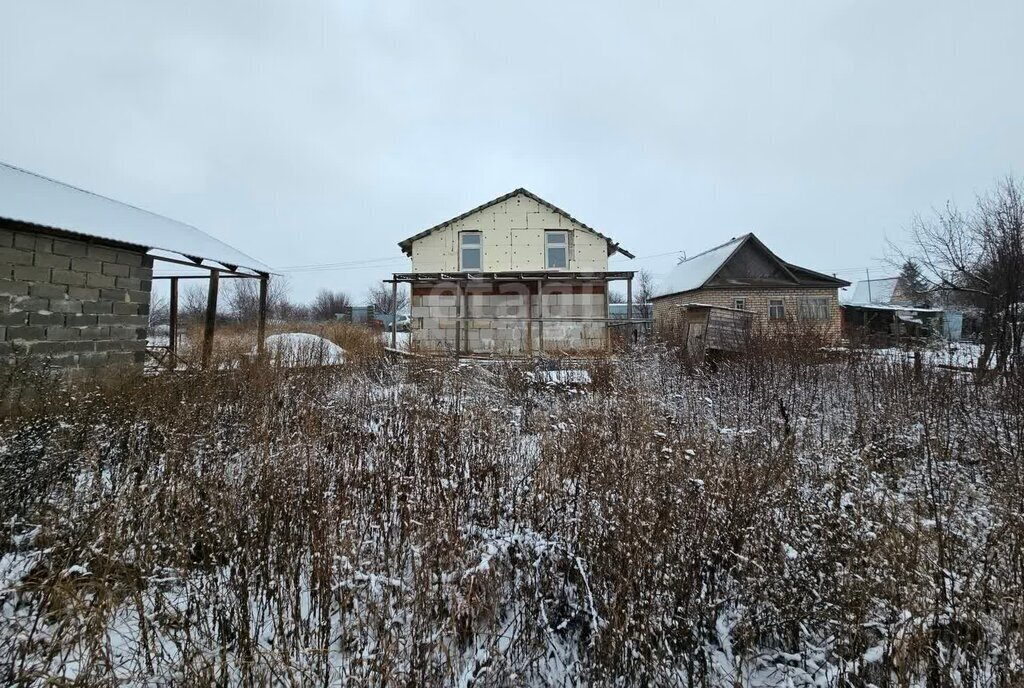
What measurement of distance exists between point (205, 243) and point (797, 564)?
450 inches

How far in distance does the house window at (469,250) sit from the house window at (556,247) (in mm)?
2664

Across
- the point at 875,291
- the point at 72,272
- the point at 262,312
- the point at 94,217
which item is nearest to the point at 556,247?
the point at 262,312

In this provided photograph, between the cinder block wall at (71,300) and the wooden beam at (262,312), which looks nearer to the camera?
the cinder block wall at (71,300)

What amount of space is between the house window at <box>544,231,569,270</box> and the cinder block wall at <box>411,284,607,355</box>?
138cm

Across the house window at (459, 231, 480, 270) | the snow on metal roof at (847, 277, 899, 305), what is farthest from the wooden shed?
the snow on metal roof at (847, 277, 899, 305)

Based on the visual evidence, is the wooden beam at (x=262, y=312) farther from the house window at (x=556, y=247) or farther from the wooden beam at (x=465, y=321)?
the house window at (x=556, y=247)

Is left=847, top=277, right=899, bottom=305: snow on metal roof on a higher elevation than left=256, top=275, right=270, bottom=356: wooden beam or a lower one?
higher

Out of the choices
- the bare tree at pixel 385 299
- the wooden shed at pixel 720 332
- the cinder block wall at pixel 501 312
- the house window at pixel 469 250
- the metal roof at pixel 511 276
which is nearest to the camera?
the wooden shed at pixel 720 332

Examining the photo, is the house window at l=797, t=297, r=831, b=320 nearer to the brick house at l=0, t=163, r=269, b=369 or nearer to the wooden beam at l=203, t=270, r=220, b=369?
the wooden beam at l=203, t=270, r=220, b=369

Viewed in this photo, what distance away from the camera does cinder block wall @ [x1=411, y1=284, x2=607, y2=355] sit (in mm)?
15203

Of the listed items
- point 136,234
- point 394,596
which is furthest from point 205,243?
point 394,596

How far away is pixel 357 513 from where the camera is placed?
2822mm

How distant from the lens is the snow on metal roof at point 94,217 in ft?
19.8

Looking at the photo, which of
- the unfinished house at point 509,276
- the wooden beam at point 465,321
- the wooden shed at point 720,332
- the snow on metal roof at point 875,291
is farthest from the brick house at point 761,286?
the snow on metal roof at point 875,291
